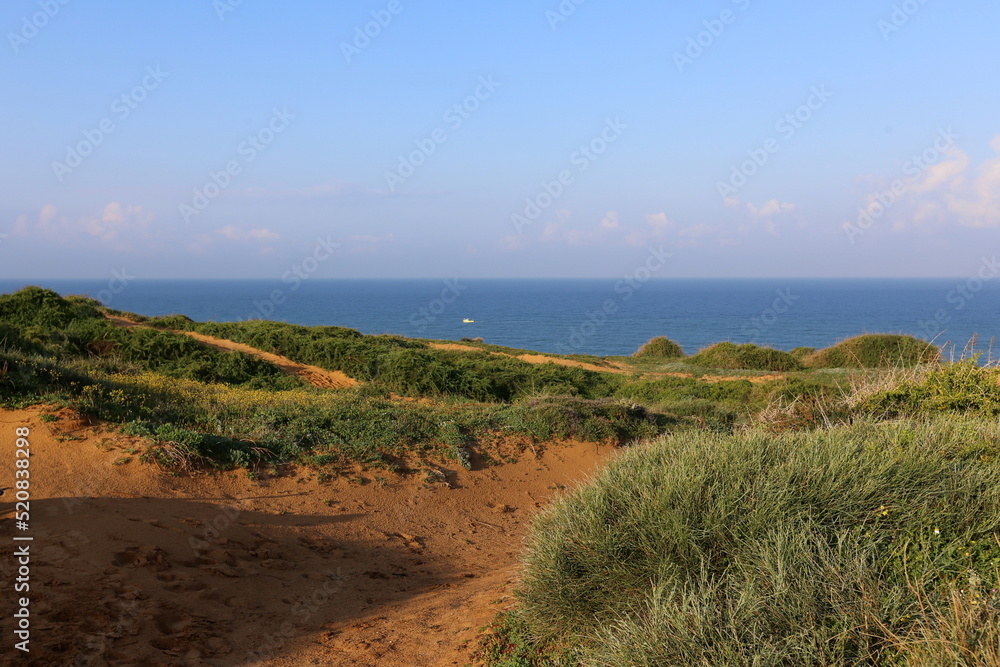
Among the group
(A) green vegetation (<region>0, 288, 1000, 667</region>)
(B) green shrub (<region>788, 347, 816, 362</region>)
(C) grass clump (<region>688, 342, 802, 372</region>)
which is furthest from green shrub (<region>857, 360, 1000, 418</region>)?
(B) green shrub (<region>788, 347, 816, 362</region>)

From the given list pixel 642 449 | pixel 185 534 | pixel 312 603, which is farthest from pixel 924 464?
pixel 185 534

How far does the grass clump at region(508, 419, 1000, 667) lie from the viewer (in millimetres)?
3193

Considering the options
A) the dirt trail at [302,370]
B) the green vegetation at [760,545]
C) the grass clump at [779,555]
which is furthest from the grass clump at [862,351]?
the grass clump at [779,555]

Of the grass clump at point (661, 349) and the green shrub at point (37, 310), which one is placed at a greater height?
the green shrub at point (37, 310)

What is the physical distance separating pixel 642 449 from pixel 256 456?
5769 millimetres

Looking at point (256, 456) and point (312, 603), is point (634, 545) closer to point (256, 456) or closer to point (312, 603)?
point (312, 603)

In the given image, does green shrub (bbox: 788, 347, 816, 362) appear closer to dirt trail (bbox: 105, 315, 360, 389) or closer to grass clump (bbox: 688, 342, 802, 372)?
grass clump (bbox: 688, 342, 802, 372)

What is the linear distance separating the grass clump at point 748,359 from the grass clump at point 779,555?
1191 inches

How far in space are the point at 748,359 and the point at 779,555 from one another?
3292cm

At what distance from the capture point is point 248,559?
6.44 meters

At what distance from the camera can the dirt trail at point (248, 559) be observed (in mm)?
4668

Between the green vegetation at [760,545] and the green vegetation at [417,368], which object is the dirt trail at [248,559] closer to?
the green vegetation at [760,545]

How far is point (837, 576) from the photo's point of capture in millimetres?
3400

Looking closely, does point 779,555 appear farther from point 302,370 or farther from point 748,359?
point 748,359
